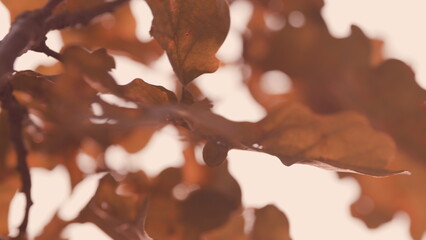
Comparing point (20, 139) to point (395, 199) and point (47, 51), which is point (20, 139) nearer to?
point (47, 51)

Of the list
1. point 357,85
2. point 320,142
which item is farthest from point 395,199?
point 320,142

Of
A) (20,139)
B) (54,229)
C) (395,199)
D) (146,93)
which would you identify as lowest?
(395,199)

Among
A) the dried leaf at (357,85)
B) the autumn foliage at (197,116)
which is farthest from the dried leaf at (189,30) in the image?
the dried leaf at (357,85)

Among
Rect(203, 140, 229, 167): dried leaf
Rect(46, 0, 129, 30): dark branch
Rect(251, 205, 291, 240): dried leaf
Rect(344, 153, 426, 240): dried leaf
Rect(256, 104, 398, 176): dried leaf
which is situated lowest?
Rect(344, 153, 426, 240): dried leaf

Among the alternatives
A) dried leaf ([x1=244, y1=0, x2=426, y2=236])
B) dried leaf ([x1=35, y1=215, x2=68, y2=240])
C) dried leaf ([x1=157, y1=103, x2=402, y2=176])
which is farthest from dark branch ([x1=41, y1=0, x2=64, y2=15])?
dried leaf ([x1=244, y1=0, x2=426, y2=236])

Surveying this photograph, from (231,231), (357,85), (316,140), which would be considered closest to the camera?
(316,140)

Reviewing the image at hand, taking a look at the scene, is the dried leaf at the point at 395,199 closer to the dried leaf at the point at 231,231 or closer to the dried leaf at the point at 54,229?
the dried leaf at the point at 231,231

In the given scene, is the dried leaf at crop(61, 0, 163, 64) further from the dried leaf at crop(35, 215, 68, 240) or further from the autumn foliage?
the dried leaf at crop(35, 215, 68, 240)

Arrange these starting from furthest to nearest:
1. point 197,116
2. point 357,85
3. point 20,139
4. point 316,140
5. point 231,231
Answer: point 357,85
point 231,231
point 20,139
point 316,140
point 197,116

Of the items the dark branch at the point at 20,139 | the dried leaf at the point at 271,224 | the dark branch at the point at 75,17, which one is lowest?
the dried leaf at the point at 271,224
